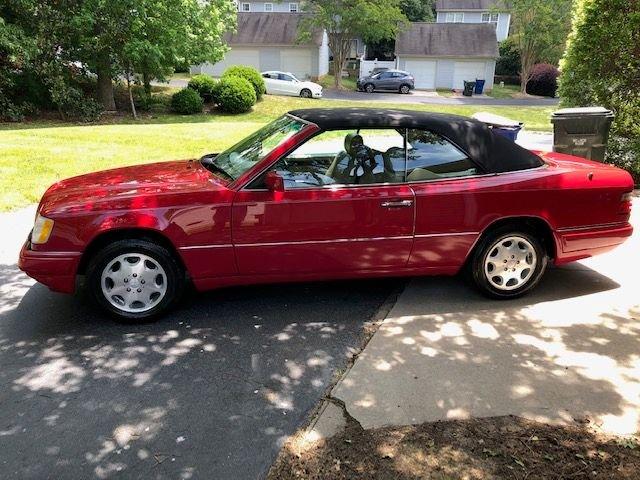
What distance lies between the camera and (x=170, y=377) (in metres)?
3.48

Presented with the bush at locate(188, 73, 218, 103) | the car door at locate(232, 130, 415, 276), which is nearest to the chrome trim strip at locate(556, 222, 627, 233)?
the car door at locate(232, 130, 415, 276)

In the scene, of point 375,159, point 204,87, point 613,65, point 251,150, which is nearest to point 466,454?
point 375,159

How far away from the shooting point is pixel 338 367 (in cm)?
362

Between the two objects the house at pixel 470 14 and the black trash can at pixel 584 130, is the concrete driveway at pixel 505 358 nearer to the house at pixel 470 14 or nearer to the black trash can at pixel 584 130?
the black trash can at pixel 584 130

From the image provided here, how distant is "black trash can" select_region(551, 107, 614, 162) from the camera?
8.15 meters

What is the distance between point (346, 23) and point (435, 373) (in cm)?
3791

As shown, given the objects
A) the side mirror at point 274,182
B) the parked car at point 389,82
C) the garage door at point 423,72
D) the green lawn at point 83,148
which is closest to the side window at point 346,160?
the side mirror at point 274,182

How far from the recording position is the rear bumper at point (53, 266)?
3.95 meters

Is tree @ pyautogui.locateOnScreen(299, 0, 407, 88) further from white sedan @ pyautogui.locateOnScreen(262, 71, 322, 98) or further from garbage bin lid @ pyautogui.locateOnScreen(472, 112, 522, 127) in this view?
garbage bin lid @ pyautogui.locateOnScreen(472, 112, 522, 127)

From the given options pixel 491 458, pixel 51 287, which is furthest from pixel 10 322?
pixel 491 458

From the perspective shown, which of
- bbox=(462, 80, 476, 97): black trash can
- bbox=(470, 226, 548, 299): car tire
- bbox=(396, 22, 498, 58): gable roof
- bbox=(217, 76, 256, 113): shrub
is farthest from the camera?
bbox=(396, 22, 498, 58): gable roof

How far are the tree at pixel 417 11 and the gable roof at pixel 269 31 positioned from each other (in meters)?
16.7

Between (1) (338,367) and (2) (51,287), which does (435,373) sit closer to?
(1) (338,367)

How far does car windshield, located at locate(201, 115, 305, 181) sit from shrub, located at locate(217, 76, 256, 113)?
56.4ft
